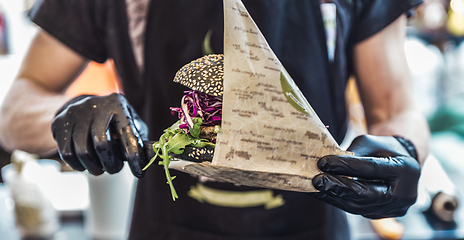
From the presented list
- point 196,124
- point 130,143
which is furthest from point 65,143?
point 196,124

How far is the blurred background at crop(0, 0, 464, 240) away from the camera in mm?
1513

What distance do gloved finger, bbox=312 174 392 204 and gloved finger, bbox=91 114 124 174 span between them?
0.46 m

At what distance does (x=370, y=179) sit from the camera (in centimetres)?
73

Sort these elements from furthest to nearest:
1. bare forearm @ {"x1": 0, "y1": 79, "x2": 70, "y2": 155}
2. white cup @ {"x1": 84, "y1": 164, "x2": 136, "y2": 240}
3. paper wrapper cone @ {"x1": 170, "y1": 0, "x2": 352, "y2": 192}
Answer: white cup @ {"x1": 84, "y1": 164, "x2": 136, "y2": 240} < bare forearm @ {"x1": 0, "y1": 79, "x2": 70, "y2": 155} < paper wrapper cone @ {"x1": 170, "y1": 0, "x2": 352, "y2": 192}

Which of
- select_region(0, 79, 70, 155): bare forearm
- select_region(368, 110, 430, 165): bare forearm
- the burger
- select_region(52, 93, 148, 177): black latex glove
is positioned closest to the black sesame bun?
the burger

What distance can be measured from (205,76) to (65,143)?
0.37 meters

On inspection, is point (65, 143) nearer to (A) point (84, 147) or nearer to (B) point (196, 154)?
(A) point (84, 147)

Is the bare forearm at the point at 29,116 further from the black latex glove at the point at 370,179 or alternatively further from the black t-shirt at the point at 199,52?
the black latex glove at the point at 370,179

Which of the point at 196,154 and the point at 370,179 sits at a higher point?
the point at 196,154

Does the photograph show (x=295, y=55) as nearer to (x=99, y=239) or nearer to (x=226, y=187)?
(x=226, y=187)

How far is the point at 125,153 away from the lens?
0.72 m

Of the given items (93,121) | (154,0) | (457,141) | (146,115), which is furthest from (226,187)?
(457,141)

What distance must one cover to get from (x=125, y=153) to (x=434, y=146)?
205 centimetres

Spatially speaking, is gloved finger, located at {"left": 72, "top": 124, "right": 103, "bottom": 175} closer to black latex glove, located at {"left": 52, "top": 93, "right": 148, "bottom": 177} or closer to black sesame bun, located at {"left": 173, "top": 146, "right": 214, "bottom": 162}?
black latex glove, located at {"left": 52, "top": 93, "right": 148, "bottom": 177}
